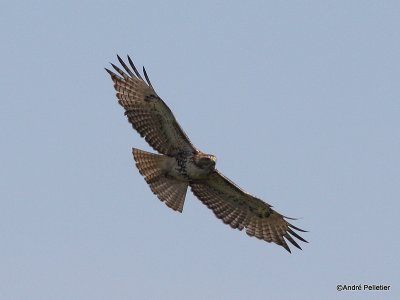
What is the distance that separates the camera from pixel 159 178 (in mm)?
23484

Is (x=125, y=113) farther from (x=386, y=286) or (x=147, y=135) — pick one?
(x=386, y=286)

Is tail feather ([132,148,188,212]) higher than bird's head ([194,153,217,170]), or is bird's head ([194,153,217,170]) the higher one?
bird's head ([194,153,217,170])

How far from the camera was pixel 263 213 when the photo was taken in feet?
80.1

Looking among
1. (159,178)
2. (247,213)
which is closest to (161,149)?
(159,178)

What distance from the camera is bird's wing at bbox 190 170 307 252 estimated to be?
955 inches

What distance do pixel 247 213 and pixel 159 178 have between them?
208 cm

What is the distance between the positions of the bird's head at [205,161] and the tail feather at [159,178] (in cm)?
64

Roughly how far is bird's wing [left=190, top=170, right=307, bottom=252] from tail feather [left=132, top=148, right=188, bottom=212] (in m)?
0.80

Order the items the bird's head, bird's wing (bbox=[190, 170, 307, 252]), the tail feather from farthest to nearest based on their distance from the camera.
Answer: bird's wing (bbox=[190, 170, 307, 252]) → the tail feather → the bird's head

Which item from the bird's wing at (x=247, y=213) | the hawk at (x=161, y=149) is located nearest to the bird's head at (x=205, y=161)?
the hawk at (x=161, y=149)

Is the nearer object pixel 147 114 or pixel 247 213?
pixel 147 114

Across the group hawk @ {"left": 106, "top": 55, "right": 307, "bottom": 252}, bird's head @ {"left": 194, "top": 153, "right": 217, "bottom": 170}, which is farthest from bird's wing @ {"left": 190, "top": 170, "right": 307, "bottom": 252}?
bird's head @ {"left": 194, "top": 153, "right": 217, "bottom": 170}

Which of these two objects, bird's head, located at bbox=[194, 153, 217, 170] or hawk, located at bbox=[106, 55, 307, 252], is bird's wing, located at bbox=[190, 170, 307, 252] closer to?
hawk, located at bbox=[106, 55, 307, 252]

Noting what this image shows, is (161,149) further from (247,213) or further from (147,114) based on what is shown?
(247,213)
